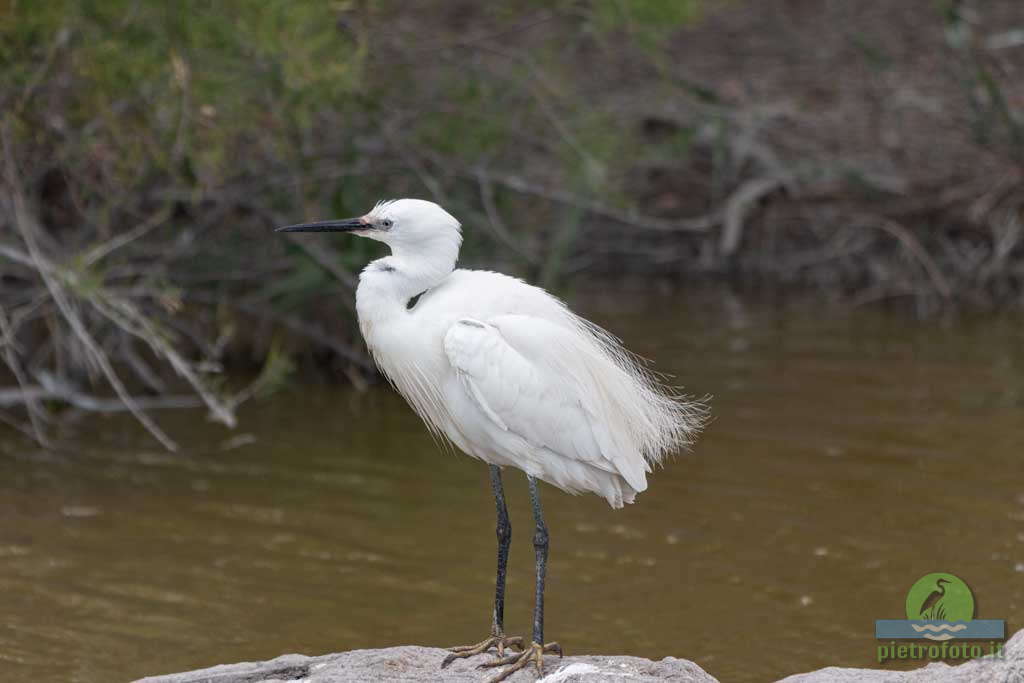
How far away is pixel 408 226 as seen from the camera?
397 centimetres

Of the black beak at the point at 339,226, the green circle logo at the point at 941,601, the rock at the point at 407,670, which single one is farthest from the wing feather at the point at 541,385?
the green circle logo at the point at 941,601

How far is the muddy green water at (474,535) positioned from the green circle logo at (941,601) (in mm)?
163

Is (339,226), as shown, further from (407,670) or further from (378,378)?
(378,378)

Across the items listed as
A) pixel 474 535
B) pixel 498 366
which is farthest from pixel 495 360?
pixel 474 535

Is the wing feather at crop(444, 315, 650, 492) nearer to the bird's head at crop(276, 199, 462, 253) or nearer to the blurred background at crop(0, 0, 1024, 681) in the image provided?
the bird's head at crop(276, 199, 462, 253)

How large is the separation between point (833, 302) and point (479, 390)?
812 cm

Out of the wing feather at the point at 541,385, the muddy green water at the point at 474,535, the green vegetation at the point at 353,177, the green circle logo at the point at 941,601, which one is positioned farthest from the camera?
the green vegetation at the point at 353,177

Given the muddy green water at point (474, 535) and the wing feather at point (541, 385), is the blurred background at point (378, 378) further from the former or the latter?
the wing feather at point (541, 385)

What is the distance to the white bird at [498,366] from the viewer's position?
388 cm

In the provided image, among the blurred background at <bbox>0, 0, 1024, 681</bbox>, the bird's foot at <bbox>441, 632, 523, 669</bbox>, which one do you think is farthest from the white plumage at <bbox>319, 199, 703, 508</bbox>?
the blurred background at <bbox>0, 0, 1024, 681</bbox>

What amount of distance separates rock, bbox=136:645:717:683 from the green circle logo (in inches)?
56.3

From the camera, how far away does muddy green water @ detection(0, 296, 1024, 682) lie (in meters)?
5.08

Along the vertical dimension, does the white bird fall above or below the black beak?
below

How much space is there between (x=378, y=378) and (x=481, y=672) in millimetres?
4950
